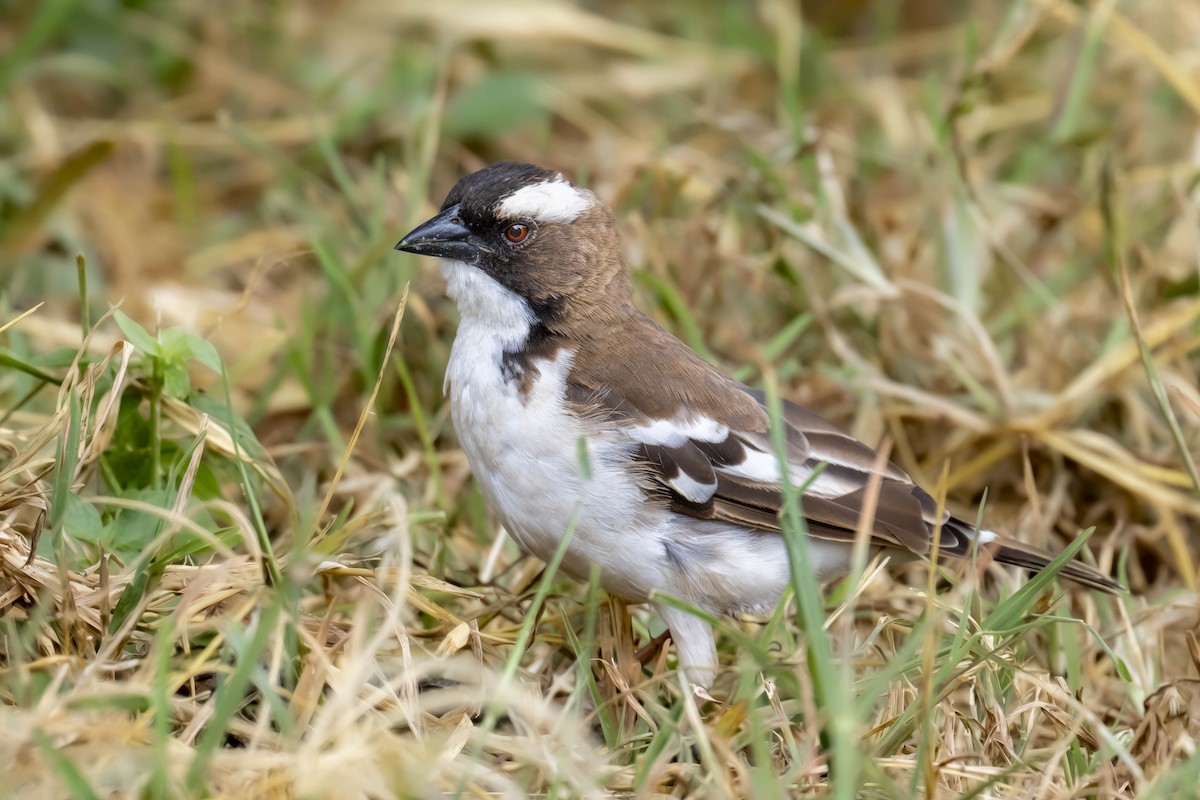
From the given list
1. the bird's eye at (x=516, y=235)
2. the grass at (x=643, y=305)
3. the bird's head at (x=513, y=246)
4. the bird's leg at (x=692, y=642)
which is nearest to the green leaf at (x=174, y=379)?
the grass at (x=643, y=305)

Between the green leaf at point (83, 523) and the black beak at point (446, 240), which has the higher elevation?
the black beak at point (446, 240)

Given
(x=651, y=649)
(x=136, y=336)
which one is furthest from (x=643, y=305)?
(x=136, y=336)

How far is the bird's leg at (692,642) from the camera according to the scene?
368 cm

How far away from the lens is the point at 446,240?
4133 mm

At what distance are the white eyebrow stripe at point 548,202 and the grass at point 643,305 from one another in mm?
572

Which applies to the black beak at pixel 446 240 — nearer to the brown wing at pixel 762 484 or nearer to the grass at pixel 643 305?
the grass at pixel 643 305

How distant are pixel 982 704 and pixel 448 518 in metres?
1.83

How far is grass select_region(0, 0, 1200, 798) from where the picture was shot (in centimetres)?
299

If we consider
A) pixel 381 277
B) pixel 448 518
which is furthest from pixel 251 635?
pixel 381 277

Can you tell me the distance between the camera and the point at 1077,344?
5449 mm

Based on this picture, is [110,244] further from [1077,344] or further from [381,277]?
[1077,344]

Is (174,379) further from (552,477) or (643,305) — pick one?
(643,305)

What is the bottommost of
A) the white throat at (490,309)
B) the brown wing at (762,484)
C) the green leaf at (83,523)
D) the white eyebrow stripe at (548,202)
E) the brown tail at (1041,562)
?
the green leaf at (83,523)

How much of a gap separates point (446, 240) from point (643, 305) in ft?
4.07
